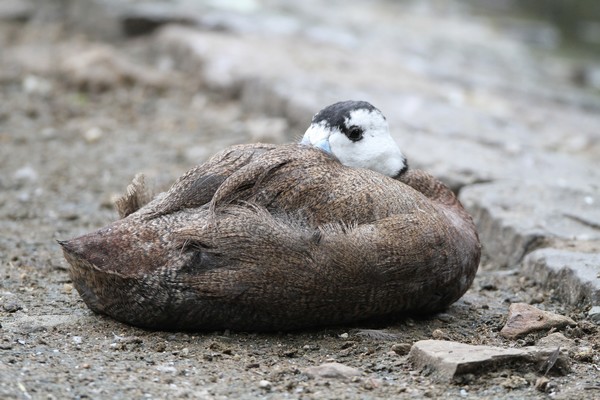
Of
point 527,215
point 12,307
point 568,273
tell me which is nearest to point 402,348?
point 568,273

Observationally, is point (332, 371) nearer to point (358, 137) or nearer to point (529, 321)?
point (529, 321)

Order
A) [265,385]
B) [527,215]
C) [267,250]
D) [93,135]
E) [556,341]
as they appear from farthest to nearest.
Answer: [93,135] < [527,215] < [556,341] < [267,250] < [265,385]

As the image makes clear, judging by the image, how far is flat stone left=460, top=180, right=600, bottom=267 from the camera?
5.12 m

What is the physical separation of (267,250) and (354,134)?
1.01m

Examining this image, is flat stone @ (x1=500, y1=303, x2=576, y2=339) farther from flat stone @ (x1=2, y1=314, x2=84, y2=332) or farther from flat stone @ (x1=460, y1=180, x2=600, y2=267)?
flat stone @ (x1=2, y1=314, x2=84, y2=332)

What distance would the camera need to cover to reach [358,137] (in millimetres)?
4414

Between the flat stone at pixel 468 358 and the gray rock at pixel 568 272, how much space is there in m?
0.84

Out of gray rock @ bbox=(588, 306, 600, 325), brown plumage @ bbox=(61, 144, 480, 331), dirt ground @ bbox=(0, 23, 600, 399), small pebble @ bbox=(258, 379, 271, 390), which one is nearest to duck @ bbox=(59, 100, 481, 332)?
brown plumage @ bbox=(61, 144, 480, 331)

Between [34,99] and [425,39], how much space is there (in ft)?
20.9

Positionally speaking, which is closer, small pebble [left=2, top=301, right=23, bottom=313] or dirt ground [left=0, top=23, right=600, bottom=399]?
dirt ground [left=0, top=23, right=600, bottom=399]

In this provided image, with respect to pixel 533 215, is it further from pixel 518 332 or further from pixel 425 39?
pixel 425 39

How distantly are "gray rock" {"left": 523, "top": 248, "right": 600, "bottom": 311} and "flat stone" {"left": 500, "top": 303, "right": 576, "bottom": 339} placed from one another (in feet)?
0.92

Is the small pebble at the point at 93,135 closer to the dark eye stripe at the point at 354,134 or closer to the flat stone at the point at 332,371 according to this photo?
the dark eye stripe at the point at 354,134

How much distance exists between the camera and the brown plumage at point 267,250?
360 centimetres
